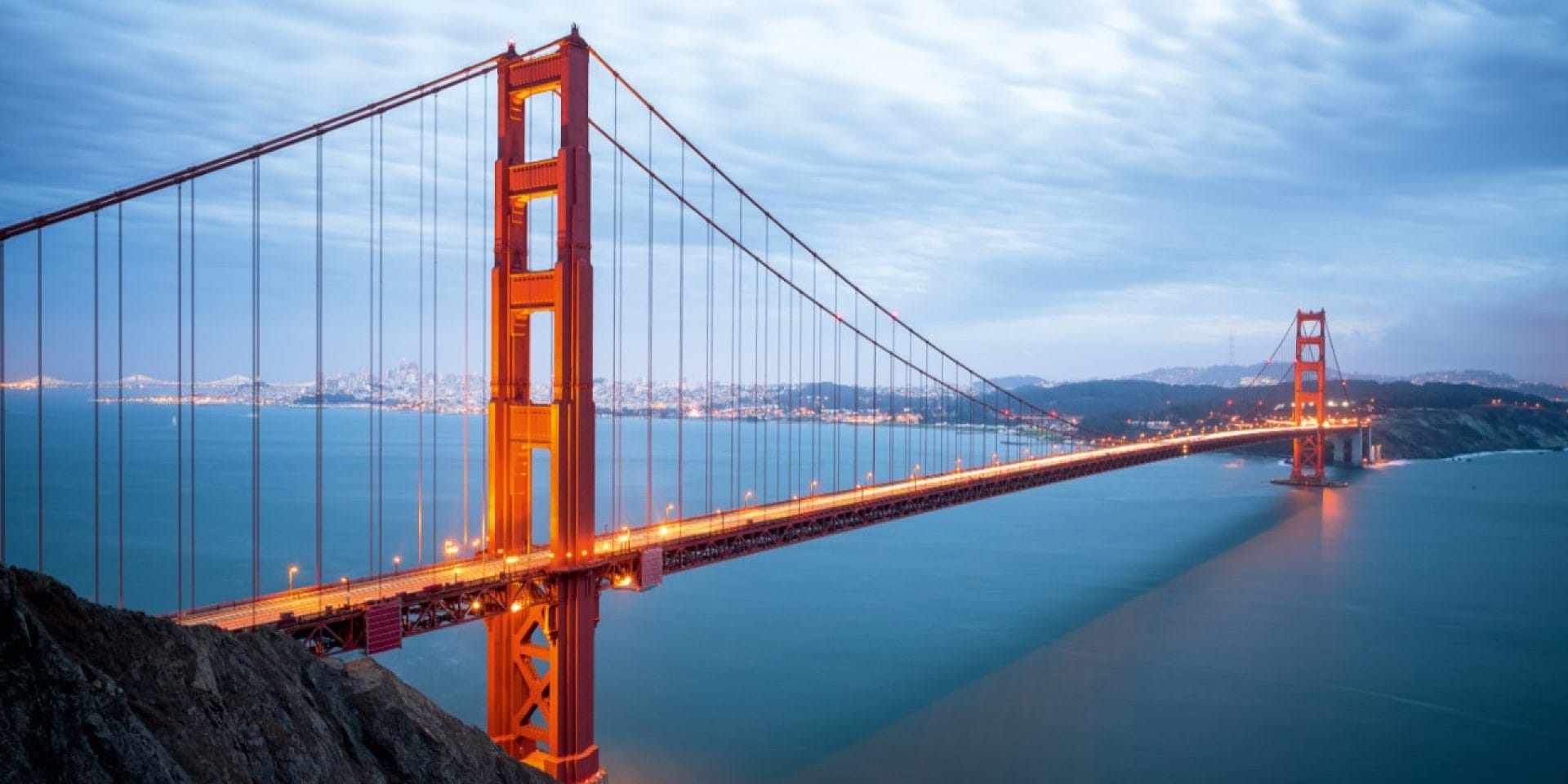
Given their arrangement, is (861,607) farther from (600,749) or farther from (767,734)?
(600,749)

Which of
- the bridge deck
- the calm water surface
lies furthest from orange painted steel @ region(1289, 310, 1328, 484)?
the bridge deck

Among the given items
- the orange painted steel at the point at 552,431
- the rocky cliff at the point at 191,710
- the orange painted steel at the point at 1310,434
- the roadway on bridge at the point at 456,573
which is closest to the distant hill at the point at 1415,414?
the orange painted steel at the point at 1310,434

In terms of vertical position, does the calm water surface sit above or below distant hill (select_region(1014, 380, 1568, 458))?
below

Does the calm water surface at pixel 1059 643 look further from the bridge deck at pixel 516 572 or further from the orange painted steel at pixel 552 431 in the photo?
the bridge deck at pixel 516 572

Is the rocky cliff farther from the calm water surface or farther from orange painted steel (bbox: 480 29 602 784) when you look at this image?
the calm water surface

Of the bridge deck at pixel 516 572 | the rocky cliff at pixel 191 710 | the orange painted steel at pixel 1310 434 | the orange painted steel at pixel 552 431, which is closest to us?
the rocky cliff at pixel 191 710

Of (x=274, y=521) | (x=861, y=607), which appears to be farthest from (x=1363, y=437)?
(x=274, y=521)
